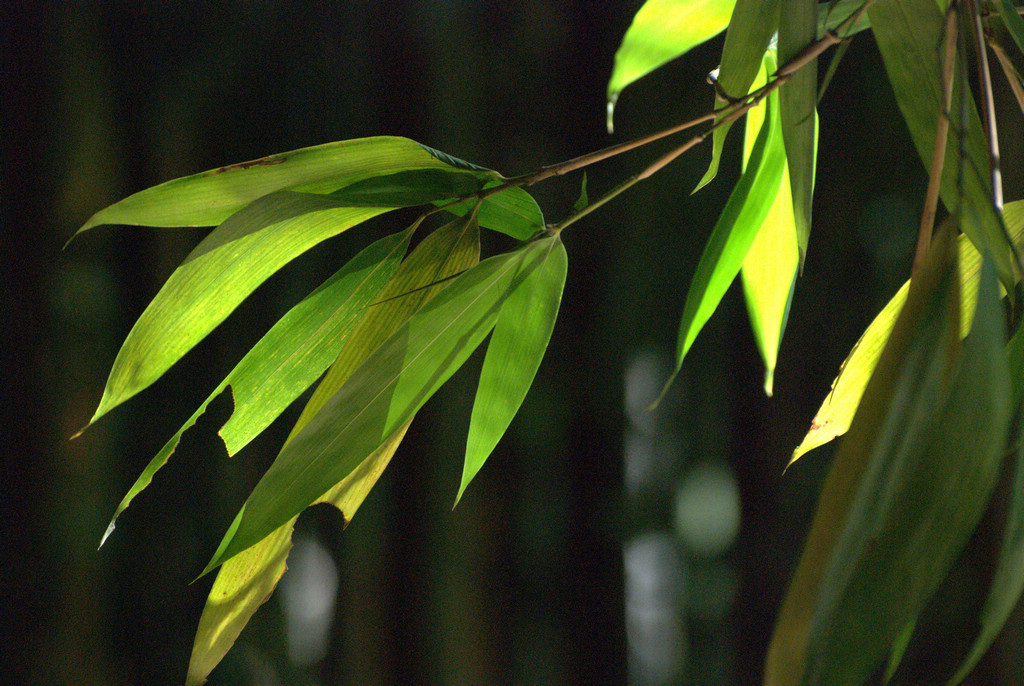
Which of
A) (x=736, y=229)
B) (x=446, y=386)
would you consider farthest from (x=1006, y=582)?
(x=446, y=386)

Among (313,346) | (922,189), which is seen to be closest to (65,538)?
(313,346)

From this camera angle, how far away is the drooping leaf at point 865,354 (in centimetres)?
28

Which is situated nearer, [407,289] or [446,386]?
[407,289]

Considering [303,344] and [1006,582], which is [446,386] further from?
[1006,582]

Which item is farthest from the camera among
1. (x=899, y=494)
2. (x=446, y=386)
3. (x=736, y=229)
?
(x=446, y=386)

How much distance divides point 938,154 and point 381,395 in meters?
0.18

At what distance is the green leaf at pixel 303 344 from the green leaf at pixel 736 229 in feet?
0.37

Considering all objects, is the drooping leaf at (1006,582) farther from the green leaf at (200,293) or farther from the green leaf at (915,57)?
the green leaf at (200,293)

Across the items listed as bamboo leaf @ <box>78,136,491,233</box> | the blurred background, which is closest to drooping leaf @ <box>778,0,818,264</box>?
bamboo leaf @ <box>78,136,491,233</box>

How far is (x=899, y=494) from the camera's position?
14cm

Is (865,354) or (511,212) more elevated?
(511,212)

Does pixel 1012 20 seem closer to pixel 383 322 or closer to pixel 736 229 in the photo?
pixel 736 229

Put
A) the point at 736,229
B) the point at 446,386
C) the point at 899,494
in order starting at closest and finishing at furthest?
the point at 899,494 → the point at 736,229 → the point at 446,386

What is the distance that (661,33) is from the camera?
0.23 meters
